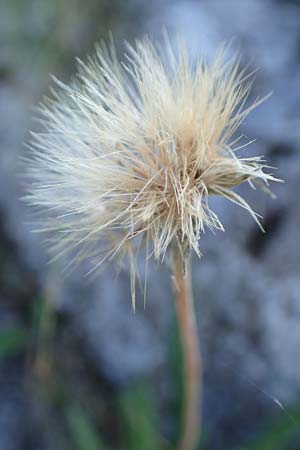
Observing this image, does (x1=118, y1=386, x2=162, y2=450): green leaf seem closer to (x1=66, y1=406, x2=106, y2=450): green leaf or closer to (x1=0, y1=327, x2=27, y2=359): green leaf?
(x1=66, y1=406, x2=106, y2=450): green leaf

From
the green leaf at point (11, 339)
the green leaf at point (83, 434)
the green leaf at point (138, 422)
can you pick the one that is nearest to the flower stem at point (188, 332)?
the green leaf at point (138, 422)

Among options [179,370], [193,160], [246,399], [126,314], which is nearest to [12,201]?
[126,314]

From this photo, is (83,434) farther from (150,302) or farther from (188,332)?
(188,332)

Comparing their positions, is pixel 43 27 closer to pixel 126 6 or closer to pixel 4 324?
pixel 126 6

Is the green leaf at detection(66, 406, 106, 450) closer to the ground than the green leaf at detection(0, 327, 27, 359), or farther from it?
closer to the ground

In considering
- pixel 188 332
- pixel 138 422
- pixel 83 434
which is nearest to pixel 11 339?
pixel 83 434

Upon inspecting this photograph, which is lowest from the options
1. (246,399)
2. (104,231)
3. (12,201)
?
(246,399)

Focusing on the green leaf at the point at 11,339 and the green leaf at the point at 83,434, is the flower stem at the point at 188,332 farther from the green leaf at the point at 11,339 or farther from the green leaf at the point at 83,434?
the green leaf at the point at 11,339

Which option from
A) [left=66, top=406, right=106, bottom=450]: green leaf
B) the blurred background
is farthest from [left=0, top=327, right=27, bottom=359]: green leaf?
[left=66, top=406, right=106, bottom=450]: green leaf
